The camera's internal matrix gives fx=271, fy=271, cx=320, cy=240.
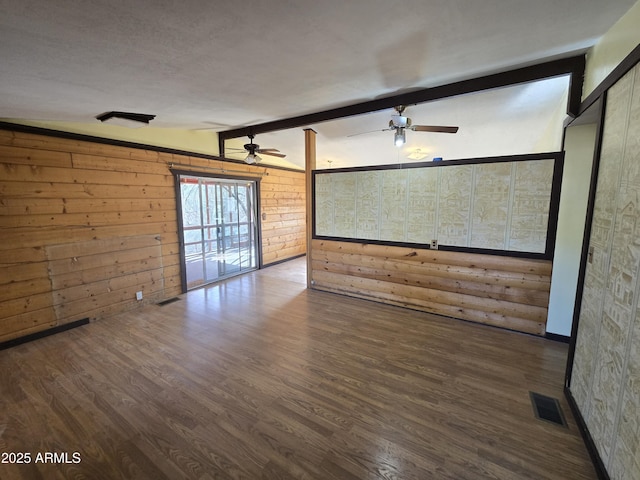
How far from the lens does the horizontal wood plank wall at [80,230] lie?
3.00m

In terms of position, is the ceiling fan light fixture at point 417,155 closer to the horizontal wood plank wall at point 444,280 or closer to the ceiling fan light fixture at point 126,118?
the horizontal wood plank wall at point 444,280

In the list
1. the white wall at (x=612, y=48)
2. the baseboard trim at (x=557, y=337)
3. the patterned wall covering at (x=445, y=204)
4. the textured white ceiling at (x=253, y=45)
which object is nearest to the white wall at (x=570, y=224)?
the baseboard trim at (x=557, y=337)

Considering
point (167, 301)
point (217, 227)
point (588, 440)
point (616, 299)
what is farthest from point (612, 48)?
point (167, 301)

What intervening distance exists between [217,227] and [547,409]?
17.2 ft

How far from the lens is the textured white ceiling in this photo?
4.82ft

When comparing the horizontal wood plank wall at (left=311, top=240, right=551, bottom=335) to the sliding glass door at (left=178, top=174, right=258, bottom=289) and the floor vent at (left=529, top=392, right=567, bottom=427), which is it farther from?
the sliding glass door at (left=178, top=174, right=258, bottom=289)

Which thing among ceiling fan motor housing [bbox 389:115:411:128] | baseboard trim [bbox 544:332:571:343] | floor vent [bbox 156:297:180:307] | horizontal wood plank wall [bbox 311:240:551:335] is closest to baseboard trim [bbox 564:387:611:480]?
baseboard trim [bbox 544:332:571:343]

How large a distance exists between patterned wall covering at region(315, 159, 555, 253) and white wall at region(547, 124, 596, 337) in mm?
152

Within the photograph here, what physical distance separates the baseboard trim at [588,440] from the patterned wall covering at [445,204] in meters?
1.67

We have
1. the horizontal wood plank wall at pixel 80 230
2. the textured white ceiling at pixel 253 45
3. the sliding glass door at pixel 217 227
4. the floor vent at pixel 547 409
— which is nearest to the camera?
the textured white ceiling at pixel 253 45

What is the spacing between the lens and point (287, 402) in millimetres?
2160

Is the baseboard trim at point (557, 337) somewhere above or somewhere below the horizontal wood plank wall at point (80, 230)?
below

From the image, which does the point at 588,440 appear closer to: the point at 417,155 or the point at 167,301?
the point at 167,301

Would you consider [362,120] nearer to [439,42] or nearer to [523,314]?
[439,42]
